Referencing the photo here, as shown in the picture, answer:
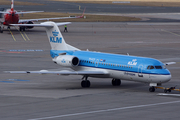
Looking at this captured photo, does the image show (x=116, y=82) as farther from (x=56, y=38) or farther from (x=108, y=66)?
(x=56, y=38)

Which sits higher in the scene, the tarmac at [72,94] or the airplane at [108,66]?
the airplane at [108,66]

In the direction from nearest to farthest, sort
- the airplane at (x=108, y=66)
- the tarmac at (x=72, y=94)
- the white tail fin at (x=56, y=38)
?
the tarmac at (x=72, y=94) < the airplane at (x=108, y=66) < the white tail fin at (x=56, y=38)

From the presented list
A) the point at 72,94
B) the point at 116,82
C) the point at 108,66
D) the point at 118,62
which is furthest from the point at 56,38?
the point at 72,94

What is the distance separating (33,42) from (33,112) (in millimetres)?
46045

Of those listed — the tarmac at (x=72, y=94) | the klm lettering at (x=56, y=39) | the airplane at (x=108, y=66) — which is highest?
the klm lettering at (x=56, y=39)

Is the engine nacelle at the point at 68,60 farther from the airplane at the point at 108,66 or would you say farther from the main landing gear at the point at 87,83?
the main landing gear at the point at 87,83

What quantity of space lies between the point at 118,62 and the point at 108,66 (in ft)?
3.48

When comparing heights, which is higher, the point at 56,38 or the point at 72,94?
the point at 56,38

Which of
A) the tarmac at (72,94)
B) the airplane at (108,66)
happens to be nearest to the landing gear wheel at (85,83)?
the airplane at (108,66)

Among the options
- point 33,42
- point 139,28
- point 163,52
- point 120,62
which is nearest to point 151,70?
point 120,62

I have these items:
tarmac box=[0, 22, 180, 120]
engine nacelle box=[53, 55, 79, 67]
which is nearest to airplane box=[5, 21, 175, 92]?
engine nacelle box=[53, 55, 79, 67]

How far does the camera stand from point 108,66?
3091 cm

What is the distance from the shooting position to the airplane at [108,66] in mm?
28469

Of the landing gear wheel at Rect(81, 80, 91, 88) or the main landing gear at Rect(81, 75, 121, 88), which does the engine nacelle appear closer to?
the main landing gear at Rect(81, 75, 121, 88)
